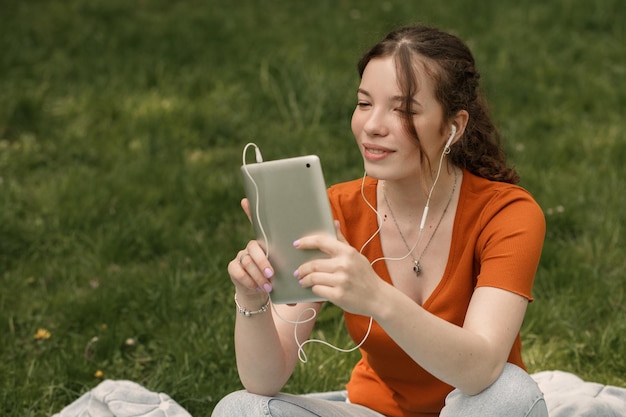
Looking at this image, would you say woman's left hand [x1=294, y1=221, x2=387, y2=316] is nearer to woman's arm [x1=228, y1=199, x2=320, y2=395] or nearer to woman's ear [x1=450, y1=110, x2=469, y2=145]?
woman's arm [x1=228, y1=199, x2=320, y2=395]

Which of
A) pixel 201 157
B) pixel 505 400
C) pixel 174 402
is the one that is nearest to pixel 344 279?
pixel 505 400

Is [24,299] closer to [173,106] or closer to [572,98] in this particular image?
[173,106]

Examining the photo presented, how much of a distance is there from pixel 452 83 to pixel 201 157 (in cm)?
252

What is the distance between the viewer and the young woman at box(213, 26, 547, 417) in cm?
196

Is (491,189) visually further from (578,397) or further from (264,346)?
(578,397)

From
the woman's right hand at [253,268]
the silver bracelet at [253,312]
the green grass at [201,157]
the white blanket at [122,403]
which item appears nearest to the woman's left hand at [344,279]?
the woman's right hand at [253,268]

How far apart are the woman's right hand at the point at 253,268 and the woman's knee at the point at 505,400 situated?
19.4 inches

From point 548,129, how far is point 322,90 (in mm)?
1154

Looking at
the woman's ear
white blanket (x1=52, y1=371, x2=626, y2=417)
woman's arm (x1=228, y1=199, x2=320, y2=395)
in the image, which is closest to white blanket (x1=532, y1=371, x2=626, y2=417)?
white blanket (x1=52, y1=371, x2=626, y2=417)

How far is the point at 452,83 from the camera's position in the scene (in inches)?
87.4

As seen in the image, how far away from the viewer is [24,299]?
3549mm

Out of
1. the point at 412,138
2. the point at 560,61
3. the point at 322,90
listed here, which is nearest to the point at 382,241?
the point at 412,138

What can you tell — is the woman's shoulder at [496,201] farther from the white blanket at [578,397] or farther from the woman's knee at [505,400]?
the white blanket at [578,397]

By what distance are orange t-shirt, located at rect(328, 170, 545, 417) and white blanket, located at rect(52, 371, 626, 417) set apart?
1.58ft
